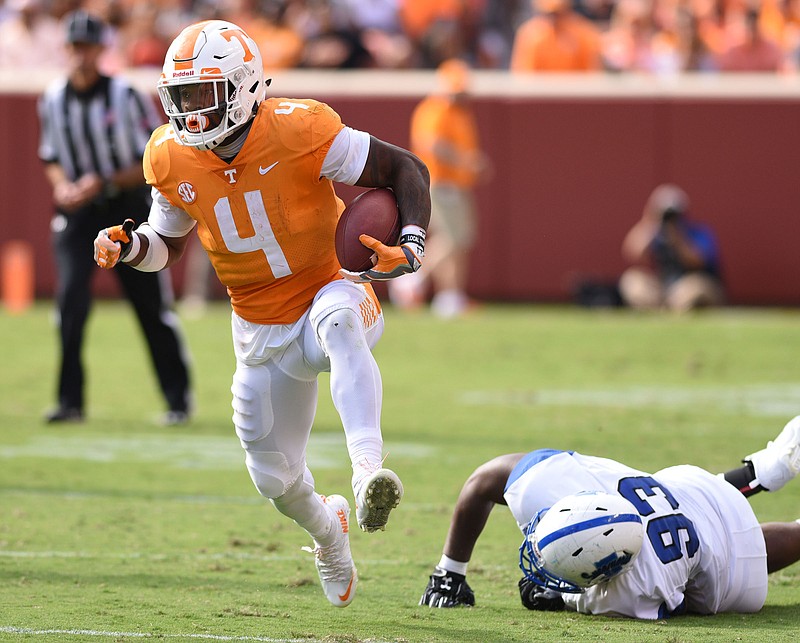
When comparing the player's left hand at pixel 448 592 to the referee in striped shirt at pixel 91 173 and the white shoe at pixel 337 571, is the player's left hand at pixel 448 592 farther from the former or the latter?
the referee in striped shirt at pixel 91 173

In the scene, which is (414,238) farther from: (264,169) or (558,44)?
(558,44)

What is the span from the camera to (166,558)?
17.9 ft

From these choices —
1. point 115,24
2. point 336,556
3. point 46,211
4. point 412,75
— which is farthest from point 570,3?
point 336,556

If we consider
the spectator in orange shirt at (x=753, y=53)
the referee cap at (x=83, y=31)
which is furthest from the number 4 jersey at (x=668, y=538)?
the spectator in orange shirt at (x=753, y=53)

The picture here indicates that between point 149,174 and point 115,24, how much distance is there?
35.0 ft

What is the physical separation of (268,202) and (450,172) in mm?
8919

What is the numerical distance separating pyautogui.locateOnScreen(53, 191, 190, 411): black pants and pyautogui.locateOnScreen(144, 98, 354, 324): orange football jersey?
350cm

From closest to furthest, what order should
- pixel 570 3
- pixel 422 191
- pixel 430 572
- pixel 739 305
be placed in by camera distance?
pixel 422 191 < pixel 430 572 < pixel 739 305 < pixel 570 3

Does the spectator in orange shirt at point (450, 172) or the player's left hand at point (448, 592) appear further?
the spectator in orange shirt at point (450, 172)

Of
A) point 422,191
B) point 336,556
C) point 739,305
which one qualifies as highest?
point 422,191

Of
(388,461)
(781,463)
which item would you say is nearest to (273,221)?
(781,463)

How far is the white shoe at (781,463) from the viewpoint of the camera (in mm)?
4934

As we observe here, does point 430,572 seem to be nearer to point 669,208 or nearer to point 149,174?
point 149,174

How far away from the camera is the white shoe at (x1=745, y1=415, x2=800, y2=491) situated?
16.2ft
